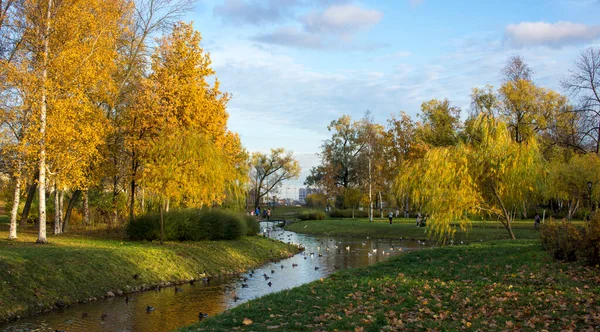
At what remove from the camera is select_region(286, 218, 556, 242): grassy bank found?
32906 mm

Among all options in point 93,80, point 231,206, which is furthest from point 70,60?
point 231,206

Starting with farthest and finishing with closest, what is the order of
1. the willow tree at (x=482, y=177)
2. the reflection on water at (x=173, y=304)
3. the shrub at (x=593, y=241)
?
the willow tree at (x=482, y=177)
the shrub at (x=593, y=241)
the reflection on water at (x=173, y=304)

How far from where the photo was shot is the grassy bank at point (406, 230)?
108 feet

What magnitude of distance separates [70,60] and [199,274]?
32.3 feet

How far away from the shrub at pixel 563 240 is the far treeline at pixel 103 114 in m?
15.2

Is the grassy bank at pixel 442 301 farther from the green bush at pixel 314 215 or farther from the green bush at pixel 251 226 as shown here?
the green bush at pixel 314 215

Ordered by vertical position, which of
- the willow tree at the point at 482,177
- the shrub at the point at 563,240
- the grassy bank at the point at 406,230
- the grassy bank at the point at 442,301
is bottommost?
the grassy bank at the point at 406,230

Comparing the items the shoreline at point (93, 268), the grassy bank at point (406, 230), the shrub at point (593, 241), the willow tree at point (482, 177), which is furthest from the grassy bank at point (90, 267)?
the grassy bank at point (406, 230)

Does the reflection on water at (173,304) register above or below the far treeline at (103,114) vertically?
below

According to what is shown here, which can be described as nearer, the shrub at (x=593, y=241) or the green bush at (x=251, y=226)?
the shrub at (x=593, y=241)

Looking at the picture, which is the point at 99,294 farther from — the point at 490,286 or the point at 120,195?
the point at 120,195

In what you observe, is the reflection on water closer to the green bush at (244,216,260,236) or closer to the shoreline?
the shoreline

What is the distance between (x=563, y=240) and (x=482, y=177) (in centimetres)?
908

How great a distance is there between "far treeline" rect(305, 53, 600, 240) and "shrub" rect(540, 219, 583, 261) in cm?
705
